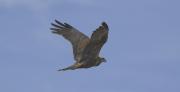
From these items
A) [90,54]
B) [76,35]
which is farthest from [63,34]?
[90,54]

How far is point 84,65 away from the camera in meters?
33.8

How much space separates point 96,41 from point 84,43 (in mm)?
2065

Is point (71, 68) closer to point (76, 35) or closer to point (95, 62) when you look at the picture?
point (95, 62)

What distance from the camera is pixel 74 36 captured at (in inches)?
1432

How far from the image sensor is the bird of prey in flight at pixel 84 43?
32469 millimetres

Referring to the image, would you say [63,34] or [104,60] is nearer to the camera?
Answer: [104,60]

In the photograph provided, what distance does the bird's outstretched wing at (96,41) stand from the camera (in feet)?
105

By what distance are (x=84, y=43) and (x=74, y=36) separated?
5.36 ft

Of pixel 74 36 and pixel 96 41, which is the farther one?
pixel 74 36

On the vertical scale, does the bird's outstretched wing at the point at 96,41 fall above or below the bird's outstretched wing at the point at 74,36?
below

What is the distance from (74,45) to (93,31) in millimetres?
3433

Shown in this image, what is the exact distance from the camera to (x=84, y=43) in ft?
114

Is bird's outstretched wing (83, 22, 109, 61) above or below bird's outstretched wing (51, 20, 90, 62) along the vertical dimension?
below

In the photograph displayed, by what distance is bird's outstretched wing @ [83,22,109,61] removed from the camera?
32.1 metres
